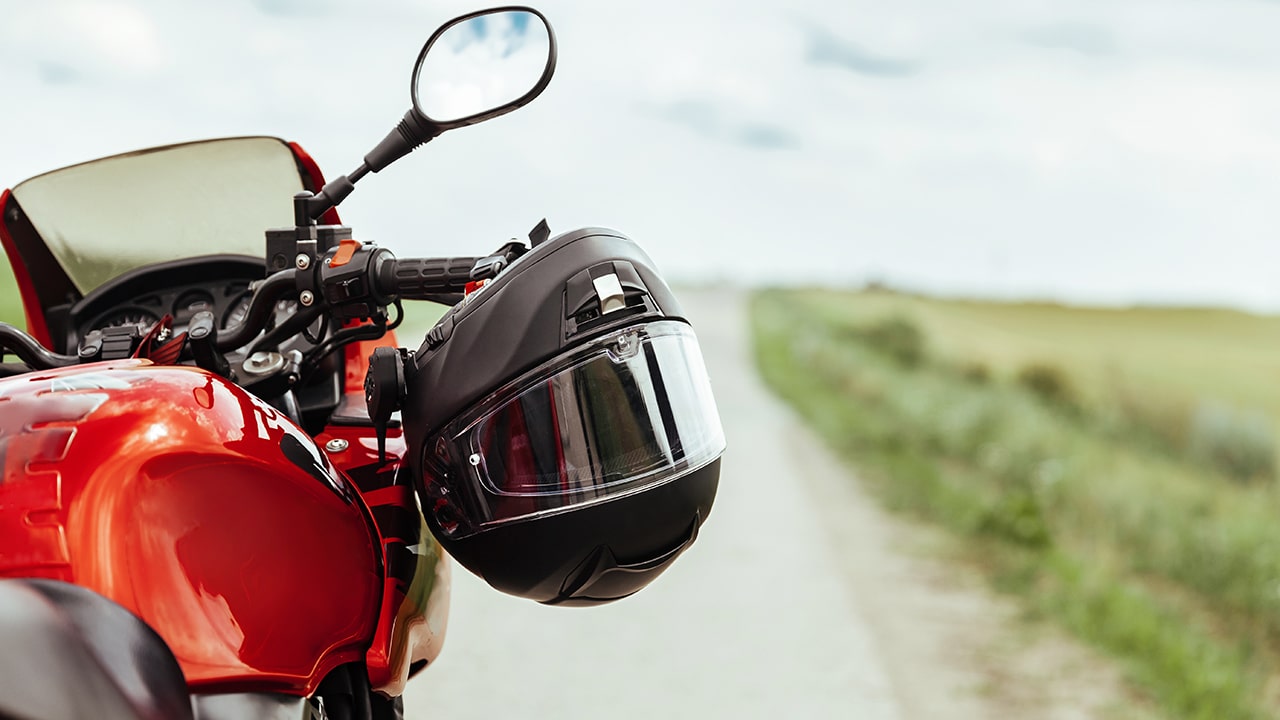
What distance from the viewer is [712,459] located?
6.28 feet

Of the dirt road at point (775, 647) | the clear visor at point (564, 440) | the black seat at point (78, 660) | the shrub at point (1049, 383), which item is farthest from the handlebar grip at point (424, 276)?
the shrub at point (1049, 383)

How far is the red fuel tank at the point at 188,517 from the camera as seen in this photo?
1.28 meters

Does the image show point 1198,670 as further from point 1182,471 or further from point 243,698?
point 1182,471

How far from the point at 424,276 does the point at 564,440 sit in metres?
A: 0.36

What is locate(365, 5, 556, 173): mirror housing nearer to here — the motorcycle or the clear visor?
the motorcycle

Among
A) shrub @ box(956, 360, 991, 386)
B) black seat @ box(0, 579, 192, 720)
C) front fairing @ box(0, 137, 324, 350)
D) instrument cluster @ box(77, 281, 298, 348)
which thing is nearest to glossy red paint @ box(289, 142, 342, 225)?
front fairing @ box(0, 137, 324, 350)

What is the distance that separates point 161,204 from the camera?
2.52 metres

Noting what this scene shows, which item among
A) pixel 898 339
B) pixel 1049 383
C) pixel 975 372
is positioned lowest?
pixel 898 339

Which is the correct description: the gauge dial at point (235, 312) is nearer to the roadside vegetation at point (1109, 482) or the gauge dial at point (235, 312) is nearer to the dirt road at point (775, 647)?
the dirt road at point (775, 647)

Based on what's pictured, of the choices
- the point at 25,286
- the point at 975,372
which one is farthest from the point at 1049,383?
the point at 25,286

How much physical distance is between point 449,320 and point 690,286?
75.7 meters

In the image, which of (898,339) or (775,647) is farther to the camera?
(898,339)

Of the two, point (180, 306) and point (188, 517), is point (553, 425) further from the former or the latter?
point (180, 306)

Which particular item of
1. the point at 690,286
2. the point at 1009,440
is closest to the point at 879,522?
the point at 1009,440
